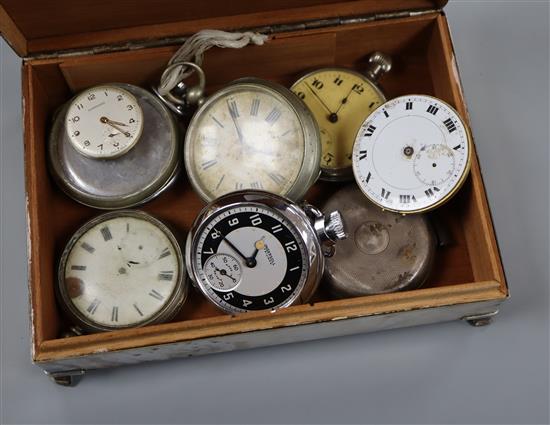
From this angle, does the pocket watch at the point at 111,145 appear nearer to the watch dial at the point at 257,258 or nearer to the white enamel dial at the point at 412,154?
the watch dial at the point at 257,258

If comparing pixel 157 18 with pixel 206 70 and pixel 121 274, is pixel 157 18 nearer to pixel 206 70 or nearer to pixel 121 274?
pixel 206 70

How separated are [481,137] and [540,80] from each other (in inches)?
9.2

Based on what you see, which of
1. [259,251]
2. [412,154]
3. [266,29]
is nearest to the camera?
[259,251]

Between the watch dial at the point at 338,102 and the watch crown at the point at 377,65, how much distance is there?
29 millimetres

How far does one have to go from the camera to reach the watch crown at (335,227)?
6.89 feet

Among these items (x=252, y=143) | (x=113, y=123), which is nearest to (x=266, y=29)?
(x=252, y=143)

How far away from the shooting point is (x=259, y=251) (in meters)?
2.09

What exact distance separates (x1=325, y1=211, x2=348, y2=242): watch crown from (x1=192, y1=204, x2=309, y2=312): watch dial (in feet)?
0.25

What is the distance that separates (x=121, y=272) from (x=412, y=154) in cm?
75

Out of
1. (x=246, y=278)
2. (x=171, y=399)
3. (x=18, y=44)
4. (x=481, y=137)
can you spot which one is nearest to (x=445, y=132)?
(x=481, y=137)

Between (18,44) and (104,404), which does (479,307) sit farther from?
(18,44)

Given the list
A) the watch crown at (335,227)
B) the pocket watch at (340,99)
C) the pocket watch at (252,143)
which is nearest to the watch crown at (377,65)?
the pocket watch at (340,99)

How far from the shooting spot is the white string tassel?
2256 millimetres

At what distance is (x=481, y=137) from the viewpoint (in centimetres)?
243
